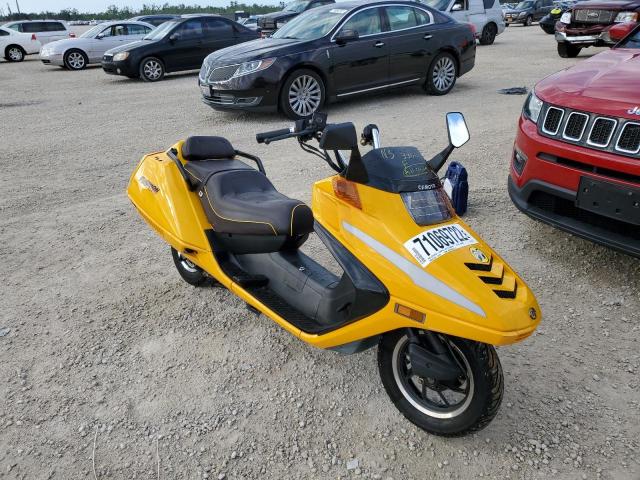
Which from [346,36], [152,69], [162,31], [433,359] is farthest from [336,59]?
[162,31]

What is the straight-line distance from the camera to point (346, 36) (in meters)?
7.20

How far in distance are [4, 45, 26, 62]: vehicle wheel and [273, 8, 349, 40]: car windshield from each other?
1518 cm

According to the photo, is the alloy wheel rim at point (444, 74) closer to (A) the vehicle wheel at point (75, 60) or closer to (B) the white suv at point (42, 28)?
(A) the vehicle wheel at point (75, 60)

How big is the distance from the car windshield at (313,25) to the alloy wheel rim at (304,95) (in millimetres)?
657

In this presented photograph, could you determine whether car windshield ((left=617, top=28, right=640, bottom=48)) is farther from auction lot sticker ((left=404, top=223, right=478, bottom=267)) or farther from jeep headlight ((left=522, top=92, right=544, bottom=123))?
auction lot sticker ((left=404, top=223, right=478, bottom=267))

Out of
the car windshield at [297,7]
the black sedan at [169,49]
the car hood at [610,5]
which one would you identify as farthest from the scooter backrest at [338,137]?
the car windshield at [297,7]

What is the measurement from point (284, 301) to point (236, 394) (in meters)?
0.53

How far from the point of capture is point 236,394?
261 cm

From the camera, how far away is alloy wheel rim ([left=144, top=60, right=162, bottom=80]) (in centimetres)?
1212

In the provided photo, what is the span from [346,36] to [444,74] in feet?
7.54

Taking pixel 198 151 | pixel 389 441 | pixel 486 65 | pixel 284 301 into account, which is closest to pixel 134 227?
pixel 198 151

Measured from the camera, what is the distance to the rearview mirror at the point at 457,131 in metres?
2.32

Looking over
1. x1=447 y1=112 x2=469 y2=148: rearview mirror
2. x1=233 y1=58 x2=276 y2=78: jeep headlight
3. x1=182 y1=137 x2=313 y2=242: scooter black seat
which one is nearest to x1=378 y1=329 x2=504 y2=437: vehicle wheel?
x1=182 y1=137 x2=313 y2=242: scooter black seat

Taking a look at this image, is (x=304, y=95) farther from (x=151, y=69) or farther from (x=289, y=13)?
(x=289, y=13)
